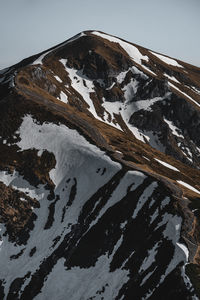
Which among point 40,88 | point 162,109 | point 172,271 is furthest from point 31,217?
point 162,109

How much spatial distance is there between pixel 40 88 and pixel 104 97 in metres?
Result: 51.0

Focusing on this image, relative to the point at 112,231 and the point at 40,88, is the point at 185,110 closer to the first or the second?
the point at 40,88

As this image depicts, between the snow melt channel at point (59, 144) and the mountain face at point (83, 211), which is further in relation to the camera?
the snow melt channel at point (59, 144)

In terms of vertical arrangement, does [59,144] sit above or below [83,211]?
above

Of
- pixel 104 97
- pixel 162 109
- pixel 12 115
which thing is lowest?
pixel 162 109

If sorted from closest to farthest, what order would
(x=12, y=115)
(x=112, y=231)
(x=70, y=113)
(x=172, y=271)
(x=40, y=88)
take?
(x=172, y=271)
(x=112, y=231)
(x=12, y=115)
(x=70, y=113)
(x=40, y=88)

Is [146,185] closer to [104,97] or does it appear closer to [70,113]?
[70,113]

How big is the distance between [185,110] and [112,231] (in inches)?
5028

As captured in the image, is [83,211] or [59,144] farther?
[59,144]

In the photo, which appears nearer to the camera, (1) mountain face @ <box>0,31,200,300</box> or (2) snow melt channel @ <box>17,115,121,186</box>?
(1) mountain face @ <box>0,31,200,300</box>

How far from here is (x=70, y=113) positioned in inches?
4882

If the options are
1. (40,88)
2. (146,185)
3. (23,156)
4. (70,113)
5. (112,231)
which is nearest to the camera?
(112,231)

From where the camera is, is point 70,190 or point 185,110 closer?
point 70,190

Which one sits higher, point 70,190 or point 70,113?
point 70,113
